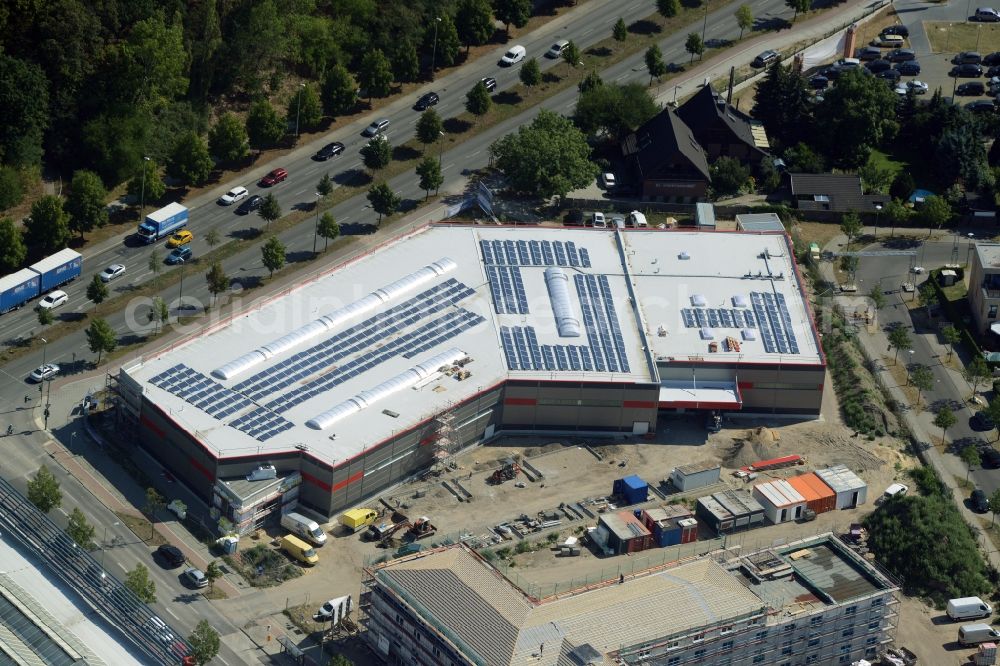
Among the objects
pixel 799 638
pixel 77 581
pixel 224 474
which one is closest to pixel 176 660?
pixel 77 581

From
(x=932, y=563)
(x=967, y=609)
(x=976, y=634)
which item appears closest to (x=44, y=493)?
(x=932, y=563)

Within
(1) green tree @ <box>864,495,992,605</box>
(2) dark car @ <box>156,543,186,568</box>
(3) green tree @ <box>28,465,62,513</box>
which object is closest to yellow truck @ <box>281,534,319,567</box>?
(2) dark car @ <box>156,543,186,568</box>

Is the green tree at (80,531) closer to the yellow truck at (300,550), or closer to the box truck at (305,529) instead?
the yellow truck at (300,550)

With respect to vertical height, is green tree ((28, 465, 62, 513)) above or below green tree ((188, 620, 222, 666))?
above

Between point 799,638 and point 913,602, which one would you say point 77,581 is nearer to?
point 799,638

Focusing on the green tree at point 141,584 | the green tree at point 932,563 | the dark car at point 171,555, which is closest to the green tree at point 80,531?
the dark car at point 171,555

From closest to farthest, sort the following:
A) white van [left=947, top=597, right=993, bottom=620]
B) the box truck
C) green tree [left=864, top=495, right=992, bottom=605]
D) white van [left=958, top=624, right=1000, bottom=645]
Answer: white van [left=958, top=624, right=1000, bottom=645], white van [left=947, top=597, right=993, bottom=620], green tree [left=864, top=495, right=992, bottom=605], the box truck

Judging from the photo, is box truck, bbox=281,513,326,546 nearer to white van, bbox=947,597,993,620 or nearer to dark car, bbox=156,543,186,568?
dark car, bbox=156,543,186,568

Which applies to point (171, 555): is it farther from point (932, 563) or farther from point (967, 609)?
point (967, 609)
